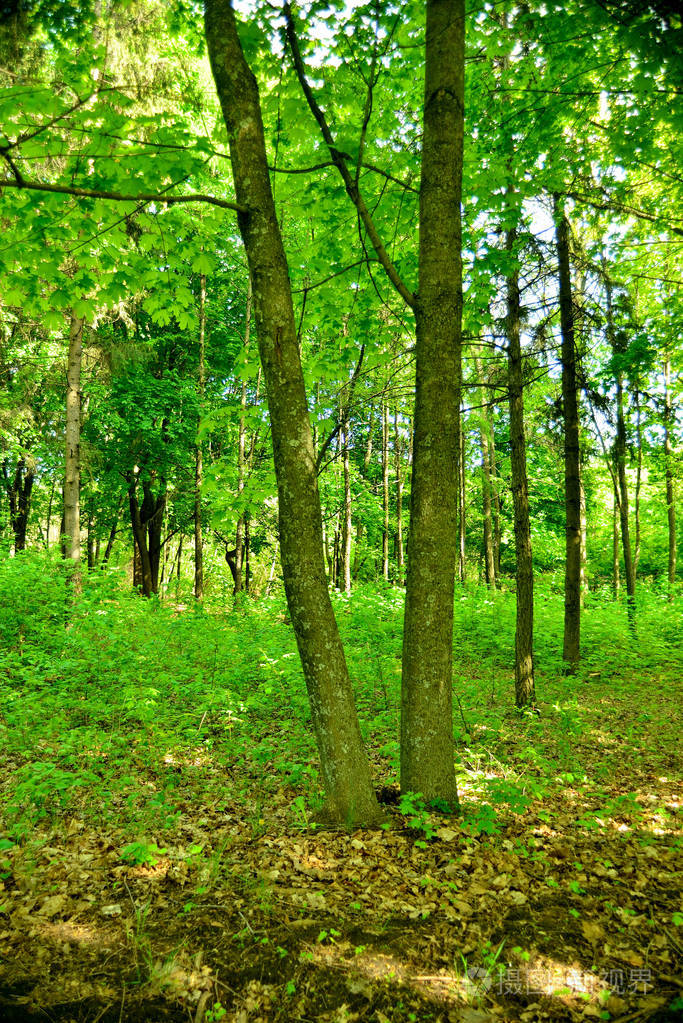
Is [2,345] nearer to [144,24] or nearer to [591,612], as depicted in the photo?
[144,24]

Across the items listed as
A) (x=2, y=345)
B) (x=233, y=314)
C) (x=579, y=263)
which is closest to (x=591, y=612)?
(x=579, y=263)

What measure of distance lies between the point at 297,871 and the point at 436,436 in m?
3.12

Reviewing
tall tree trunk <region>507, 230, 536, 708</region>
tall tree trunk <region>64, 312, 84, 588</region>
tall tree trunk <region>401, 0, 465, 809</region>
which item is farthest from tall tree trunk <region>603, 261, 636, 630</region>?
tall tree trunk <region>64, 312, 84, 588</region>

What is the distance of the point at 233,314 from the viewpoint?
18578mm

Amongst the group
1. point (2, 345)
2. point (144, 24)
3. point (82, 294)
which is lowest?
point (82, 294)

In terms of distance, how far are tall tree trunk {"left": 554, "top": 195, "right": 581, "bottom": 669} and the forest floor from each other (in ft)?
9.64

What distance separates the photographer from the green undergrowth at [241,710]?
4422 millimetres

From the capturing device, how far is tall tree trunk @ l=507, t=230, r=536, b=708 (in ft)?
25.4

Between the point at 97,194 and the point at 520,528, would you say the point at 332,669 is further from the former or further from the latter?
the point at 520,528

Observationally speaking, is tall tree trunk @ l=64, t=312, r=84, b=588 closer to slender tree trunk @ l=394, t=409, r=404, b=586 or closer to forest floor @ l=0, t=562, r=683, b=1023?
forest floor @ l=0, t=562, r=683, b=1023

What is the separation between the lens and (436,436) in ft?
12.8

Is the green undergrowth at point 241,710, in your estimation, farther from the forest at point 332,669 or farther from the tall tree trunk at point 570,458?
the tall tree trunk at point 570,458

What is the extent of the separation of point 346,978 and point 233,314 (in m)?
19.0

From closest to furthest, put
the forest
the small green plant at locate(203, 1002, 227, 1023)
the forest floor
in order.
A: the small green plant at locate(203, 1002, 227, 1023)
the forest floor
the forest
